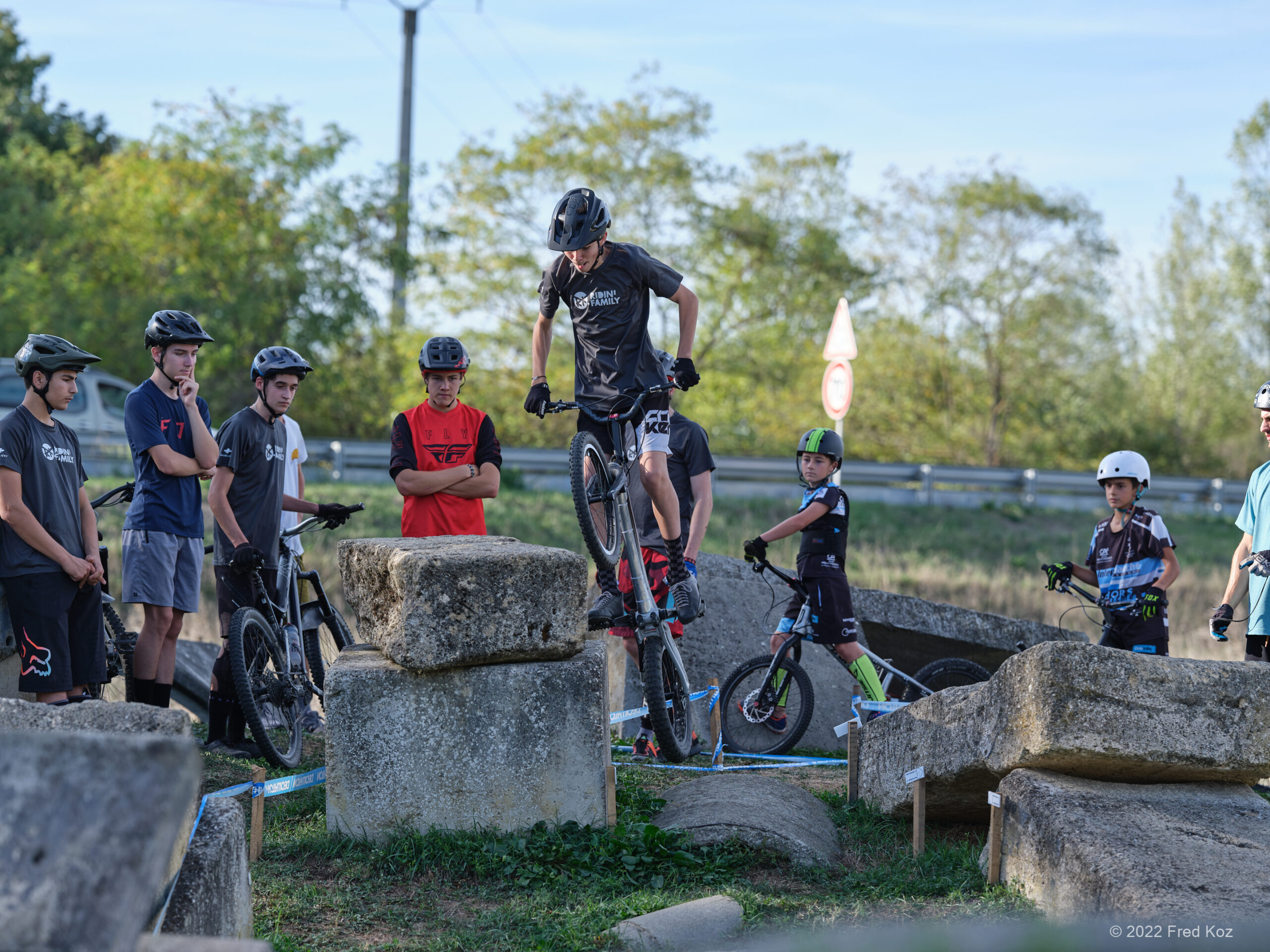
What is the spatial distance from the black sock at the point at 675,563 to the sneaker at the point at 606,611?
33 cm

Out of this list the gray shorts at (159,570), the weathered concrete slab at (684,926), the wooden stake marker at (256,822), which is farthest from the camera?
the gray shorts at (159,570)

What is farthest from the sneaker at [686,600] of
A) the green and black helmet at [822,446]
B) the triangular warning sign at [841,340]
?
the triangular warning sign at [841,340]

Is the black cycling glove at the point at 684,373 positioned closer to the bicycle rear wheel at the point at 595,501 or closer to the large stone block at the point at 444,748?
the bicycle rear wheel at the point at 595,501

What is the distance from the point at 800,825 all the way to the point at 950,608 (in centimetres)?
392

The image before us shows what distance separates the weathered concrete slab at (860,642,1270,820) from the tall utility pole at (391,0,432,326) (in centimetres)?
1816

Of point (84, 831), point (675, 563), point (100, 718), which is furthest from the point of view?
point (675, 563)

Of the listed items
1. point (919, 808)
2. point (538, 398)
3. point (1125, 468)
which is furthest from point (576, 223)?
point (1125, 468)

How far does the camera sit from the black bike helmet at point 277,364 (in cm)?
661

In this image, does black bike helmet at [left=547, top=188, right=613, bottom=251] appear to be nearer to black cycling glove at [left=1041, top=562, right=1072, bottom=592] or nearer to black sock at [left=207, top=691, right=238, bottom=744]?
black sock at [left=207, top=691, right=238, bottom=744]

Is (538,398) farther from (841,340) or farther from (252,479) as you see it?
(841,340)

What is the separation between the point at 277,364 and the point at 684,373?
231 cm

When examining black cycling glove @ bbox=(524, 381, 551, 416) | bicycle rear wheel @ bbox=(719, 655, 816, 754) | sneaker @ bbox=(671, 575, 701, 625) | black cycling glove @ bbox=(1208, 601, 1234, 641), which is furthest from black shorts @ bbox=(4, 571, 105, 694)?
black cycling glove @ bbox=(1208, 601, 1234, 641)

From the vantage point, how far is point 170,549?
239 inches

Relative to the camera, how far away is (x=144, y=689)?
20.2 feet
